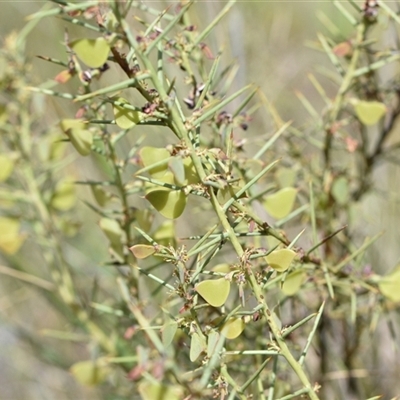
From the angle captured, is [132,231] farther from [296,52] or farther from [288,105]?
[296,52]

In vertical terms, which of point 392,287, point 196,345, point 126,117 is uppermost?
point 126,117

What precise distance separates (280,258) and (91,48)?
0.14 metres

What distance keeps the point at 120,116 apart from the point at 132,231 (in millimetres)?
174

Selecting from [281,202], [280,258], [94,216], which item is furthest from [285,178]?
[94,216]

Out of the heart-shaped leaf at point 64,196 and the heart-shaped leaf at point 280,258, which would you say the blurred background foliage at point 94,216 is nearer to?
the heart-shaped leaf at point 64,196

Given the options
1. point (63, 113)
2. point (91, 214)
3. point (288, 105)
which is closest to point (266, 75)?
point (288, 105)

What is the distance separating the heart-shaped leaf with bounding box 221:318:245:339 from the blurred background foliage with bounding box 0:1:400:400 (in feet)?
0.84

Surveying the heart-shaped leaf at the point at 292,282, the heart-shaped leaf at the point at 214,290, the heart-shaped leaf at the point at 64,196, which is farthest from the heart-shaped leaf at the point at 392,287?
the heart-shaped leaf at the point at 64,196

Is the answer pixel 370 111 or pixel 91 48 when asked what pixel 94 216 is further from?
pixel 91 48

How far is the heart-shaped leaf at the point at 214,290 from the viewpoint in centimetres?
28

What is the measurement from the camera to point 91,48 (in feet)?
0.84

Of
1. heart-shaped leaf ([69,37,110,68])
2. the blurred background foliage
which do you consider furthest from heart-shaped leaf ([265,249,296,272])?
the blurred background foliage

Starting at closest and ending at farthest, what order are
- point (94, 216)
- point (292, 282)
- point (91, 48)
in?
point (91, 48), point (292, 282), point (94, 216)

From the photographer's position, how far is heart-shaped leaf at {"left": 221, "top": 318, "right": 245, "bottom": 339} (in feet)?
0.98
